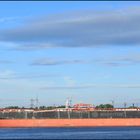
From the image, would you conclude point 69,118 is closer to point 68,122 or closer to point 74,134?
point 68,122

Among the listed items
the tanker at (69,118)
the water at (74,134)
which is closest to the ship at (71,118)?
the tanker at (69,118)

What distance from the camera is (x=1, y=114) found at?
132 meters

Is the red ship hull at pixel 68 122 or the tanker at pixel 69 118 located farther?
the tanker at pixel 69 118

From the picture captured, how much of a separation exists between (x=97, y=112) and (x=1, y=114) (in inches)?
608

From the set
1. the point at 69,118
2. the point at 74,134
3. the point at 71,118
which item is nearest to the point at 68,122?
the point at 71,118

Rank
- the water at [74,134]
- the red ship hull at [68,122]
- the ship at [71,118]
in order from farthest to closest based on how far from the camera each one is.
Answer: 1. the ship at [71,118]
2. the red ship hull at [68,122]
3. the water at [74,134]

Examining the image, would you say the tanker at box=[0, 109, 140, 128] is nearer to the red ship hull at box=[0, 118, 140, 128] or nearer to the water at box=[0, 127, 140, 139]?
the red ship hull at box=[0, 118, 140, 128]

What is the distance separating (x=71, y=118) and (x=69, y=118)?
364mm

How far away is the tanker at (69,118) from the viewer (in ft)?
408

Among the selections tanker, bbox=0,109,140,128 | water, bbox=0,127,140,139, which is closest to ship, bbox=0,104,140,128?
tanker, bbox=0,109,140,128

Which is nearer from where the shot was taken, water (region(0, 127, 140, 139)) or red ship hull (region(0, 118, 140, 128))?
water (region(0, 127, 140, 139))

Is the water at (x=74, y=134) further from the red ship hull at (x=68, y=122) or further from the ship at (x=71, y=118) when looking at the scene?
the ship at (x=71, y=118)

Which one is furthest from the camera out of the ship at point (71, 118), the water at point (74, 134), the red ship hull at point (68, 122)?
the ship at point (71, 118)

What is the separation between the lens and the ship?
4892 inches
